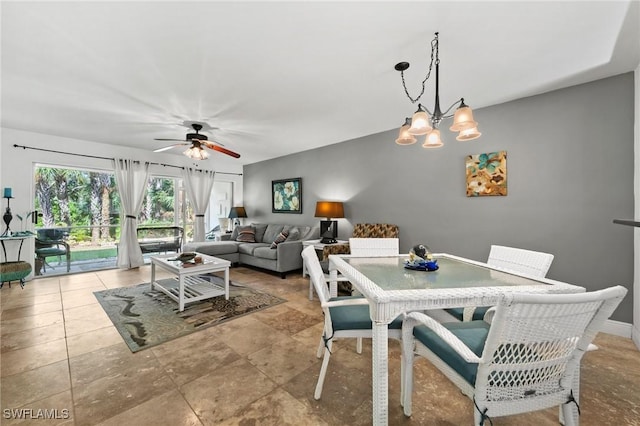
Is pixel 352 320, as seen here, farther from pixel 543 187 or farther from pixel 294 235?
pixel 294 235

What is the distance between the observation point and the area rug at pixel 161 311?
2.44 meters

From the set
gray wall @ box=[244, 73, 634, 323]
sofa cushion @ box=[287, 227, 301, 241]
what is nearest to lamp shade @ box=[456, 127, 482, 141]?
gray wall @ box=[244, 73, 634, 323]

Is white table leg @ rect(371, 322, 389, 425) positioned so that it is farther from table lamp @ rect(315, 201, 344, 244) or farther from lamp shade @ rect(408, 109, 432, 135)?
table lamp @ rect(315, 201, 344, 244)

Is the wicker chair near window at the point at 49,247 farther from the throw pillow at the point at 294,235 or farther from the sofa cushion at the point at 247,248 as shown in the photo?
the throw pillow at the point at 294,235

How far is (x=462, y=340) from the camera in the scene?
4.26ft

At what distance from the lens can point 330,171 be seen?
4.96 meters

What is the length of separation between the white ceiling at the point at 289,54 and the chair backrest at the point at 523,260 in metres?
1.56

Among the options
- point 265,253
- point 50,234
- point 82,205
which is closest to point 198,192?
point 82,205

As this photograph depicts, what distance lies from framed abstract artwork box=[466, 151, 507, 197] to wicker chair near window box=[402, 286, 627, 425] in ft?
7.79

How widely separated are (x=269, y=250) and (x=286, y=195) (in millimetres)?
1628

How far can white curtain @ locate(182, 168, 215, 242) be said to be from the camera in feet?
19.6

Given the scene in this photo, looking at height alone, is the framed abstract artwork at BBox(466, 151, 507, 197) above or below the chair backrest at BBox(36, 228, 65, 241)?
above

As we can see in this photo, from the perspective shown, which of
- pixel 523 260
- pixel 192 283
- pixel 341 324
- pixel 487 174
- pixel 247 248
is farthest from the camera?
pixel 247 248

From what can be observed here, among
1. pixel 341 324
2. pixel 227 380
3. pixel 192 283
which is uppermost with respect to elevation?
pixel 341 324
